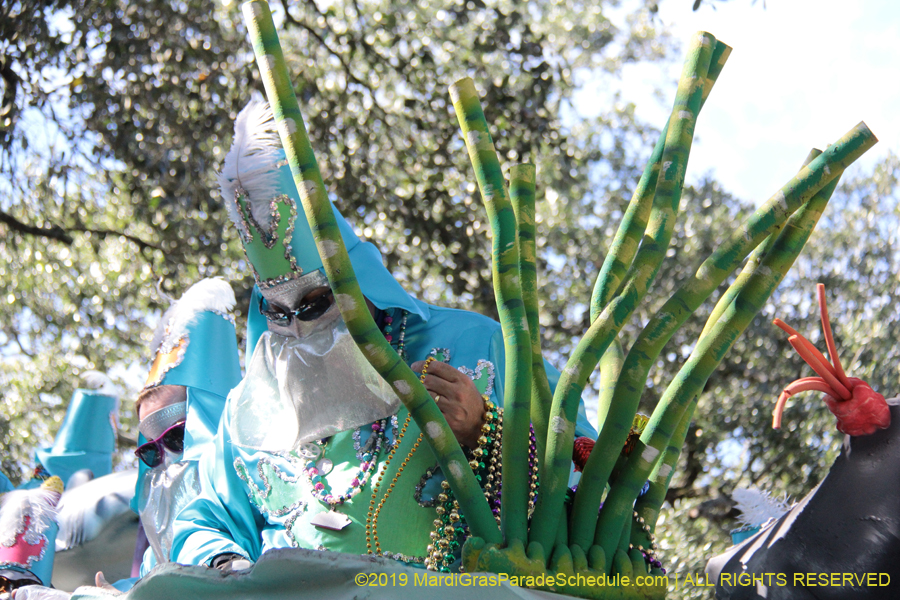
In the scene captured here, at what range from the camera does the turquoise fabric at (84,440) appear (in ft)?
14.3

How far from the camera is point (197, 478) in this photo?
2.53 metres

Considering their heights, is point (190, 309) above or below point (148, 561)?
above

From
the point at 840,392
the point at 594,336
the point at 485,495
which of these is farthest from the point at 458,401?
the point at 840,392

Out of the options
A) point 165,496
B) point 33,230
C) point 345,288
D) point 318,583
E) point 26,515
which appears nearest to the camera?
point 318,583

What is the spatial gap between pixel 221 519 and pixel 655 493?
1.02 m

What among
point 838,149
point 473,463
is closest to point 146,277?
point 473,463

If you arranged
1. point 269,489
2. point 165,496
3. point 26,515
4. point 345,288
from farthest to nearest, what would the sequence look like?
point 26,515, point 165,496, point 269,489, point 345,288

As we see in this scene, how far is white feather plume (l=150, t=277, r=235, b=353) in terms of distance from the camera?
287 cm

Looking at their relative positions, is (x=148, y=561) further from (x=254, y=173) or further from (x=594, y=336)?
(x=594, y=336)

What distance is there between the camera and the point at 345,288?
3.57 ft

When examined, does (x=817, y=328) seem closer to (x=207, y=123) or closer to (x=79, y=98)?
(x=207, y=123)

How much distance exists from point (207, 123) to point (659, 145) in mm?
4373

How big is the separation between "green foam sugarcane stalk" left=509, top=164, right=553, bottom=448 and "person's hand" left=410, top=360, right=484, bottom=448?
156 mm

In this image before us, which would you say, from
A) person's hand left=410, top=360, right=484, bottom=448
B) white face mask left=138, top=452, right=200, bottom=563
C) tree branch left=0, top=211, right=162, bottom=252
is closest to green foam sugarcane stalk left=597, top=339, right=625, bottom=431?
person's hand left=410, top=360, right=484, bottom=448
